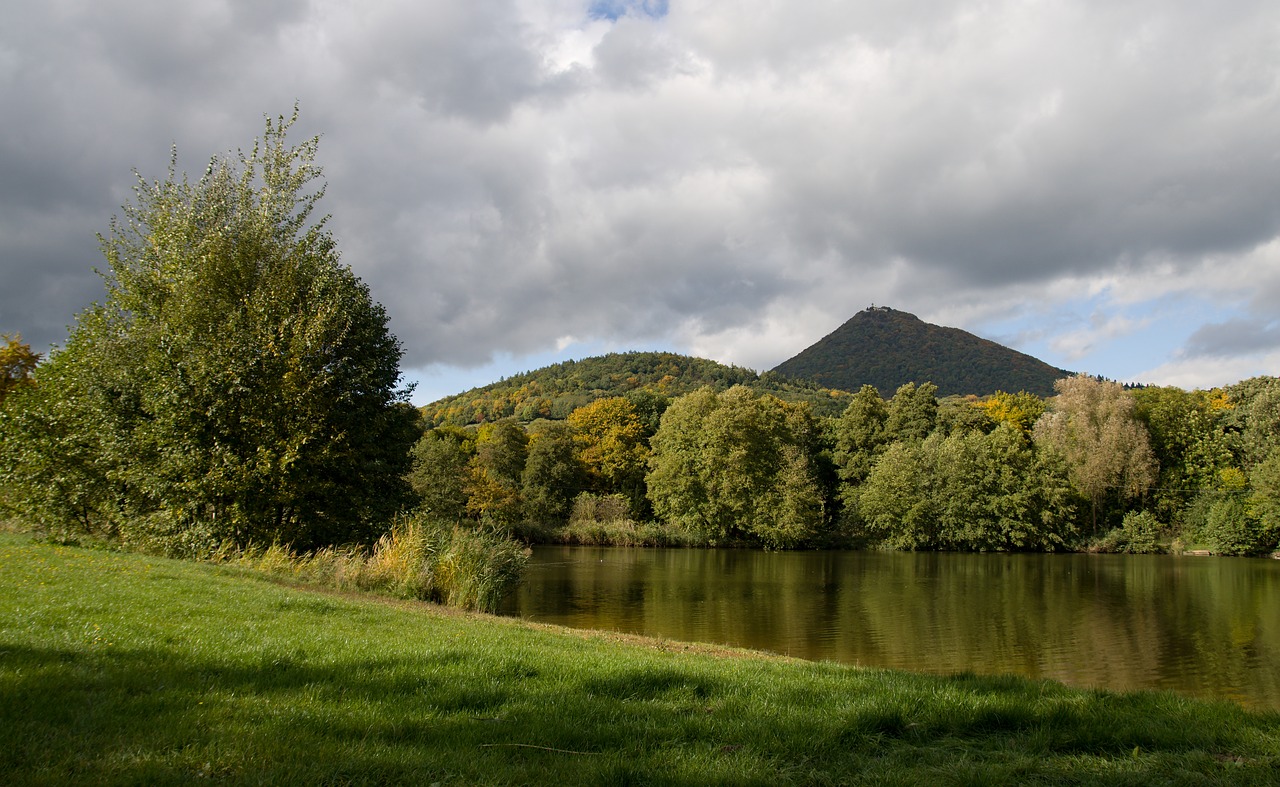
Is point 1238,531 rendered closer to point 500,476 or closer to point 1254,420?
point 1254,420

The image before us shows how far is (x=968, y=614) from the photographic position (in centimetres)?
2191

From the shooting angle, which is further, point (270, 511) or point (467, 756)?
point (270, 511)

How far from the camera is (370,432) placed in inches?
861

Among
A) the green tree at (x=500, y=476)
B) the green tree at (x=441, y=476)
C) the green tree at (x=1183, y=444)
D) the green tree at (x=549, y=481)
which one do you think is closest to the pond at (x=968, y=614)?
the green tree at (x=441, y=476)

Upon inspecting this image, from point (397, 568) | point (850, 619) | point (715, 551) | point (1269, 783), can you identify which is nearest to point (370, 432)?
point (397, 568)

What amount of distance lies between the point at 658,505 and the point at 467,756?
2169 inches

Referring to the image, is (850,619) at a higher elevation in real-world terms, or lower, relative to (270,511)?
lower

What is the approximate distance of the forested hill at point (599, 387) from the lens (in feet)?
368

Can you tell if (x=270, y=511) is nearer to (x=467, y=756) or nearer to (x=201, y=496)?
(x=201, y=496)

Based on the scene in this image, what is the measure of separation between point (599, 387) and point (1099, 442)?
81.6 meters

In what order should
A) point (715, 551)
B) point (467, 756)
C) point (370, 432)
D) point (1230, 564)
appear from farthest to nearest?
point (715, 551) → point (1230, 564) → point (370, 432) → point (467, 756)

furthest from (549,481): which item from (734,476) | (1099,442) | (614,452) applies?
(1099,442)

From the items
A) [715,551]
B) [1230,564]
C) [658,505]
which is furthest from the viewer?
[658,505]

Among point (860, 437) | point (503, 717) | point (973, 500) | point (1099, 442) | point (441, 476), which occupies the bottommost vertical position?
point (503, 717)
